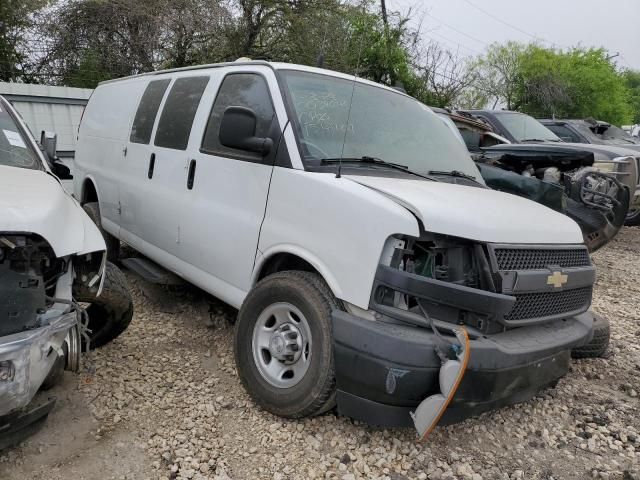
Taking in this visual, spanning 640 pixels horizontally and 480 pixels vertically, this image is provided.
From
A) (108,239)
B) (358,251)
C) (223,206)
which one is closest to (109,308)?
(223,206)


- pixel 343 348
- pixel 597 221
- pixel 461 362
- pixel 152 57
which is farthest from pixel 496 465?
pixel 152 57

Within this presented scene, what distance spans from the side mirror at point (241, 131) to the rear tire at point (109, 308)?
3.71ft

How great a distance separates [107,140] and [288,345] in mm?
3569

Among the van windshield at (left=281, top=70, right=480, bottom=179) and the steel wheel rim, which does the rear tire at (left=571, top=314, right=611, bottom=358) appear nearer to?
the van windshield at (left=281, top=70, right=480, bottom=179)

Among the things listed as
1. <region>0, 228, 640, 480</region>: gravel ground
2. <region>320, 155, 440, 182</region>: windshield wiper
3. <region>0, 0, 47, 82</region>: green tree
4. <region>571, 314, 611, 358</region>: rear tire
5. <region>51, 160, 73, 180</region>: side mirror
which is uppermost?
<region>0, 0, 47, 82</region>: green tree

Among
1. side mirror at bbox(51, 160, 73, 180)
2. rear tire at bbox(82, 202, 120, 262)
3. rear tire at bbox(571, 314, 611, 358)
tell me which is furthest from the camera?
rear tire at bbox(82, 202, 120, 262)

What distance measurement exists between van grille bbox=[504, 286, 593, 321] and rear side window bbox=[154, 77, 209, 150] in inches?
107

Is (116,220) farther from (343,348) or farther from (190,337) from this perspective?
(343,348)

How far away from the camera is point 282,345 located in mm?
3088

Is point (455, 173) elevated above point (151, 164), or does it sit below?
above

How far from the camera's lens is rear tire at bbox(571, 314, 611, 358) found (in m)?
4.17

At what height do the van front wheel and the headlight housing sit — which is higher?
the headlight housing

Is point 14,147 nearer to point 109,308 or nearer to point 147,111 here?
point 109,308

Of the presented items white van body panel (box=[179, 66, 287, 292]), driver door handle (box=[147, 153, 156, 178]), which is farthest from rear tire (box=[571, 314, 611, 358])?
driver door handle (box=[147, 153, 156, 178])
